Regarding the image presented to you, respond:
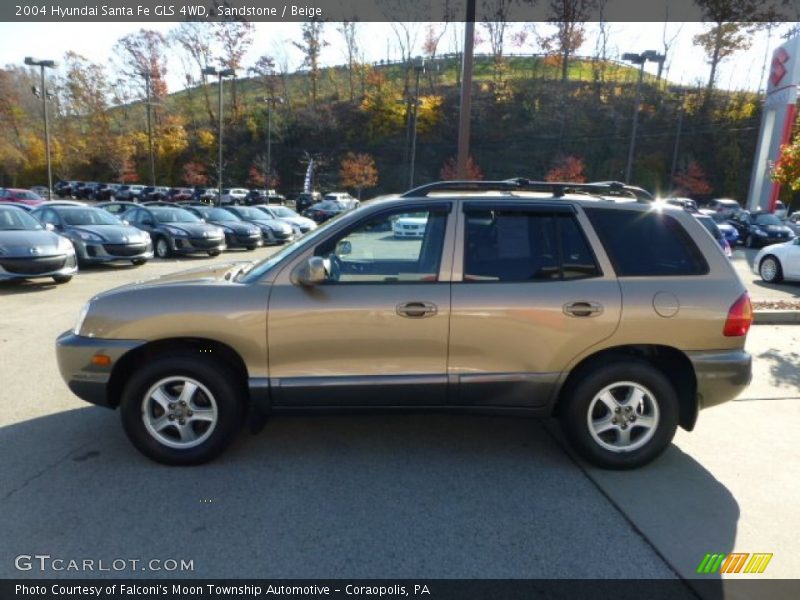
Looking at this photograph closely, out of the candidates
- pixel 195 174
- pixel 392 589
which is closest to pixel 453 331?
pixel 392 589

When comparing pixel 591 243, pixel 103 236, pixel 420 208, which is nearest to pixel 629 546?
pixel 591 243

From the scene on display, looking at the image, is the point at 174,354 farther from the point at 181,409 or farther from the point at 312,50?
the point at 312,50

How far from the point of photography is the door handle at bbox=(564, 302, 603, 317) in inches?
132

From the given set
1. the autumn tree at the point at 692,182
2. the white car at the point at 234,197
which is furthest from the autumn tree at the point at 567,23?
the white car at the point at 234,197

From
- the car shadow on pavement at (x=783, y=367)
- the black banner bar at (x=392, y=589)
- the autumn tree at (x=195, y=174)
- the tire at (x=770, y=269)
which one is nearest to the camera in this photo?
the black banner bar at (x=392, y=589)

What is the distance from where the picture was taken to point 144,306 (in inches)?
131

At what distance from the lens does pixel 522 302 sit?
333 centimetres

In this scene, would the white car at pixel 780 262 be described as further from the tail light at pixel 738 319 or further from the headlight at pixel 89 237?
the headlight at pixel 89 237

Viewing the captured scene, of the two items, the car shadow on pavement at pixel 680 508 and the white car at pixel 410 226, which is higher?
the white car at pixel 410 226

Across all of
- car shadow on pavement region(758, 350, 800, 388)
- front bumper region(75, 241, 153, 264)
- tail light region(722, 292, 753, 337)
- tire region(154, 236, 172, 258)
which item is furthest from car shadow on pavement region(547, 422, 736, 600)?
tire region(154, 236, 172, 258)

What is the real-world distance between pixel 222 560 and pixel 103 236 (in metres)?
11.5

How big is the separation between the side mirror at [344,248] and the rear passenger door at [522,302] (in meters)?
0.77

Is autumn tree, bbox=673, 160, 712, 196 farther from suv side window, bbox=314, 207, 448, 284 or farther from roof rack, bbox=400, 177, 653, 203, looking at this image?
suv side window, bbox=314, 207, 448, 284

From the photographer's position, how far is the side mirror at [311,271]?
126 inches
